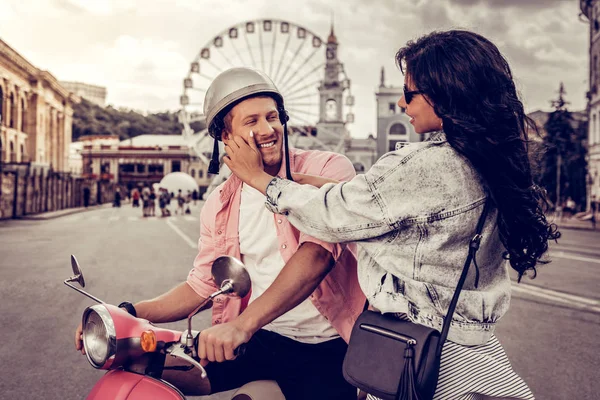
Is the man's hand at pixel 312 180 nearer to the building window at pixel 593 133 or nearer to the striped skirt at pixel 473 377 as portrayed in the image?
the striped skirt at pixel 473 377

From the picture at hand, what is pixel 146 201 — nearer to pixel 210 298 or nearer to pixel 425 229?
pixel 210 298

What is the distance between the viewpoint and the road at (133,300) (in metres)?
4.06

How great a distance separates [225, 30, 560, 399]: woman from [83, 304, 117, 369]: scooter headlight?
22.7 inches

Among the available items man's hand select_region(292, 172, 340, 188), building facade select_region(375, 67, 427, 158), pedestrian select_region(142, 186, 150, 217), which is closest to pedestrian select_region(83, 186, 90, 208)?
pedestrian select_region(142, 186, 150, 217)

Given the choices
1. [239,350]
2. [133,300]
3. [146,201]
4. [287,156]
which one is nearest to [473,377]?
[239,350]

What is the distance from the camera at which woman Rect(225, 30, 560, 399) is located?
143 cm

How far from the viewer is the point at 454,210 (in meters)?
1.42

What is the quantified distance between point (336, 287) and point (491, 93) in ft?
2.66

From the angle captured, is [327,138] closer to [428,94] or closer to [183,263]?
[183,263]

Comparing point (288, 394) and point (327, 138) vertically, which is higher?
point (327, 138)

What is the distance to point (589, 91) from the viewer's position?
38.2m

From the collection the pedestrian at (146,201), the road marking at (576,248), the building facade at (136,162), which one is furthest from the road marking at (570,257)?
the building facade at (136,162)

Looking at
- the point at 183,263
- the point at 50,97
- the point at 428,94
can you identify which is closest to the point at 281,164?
the point at 428,94

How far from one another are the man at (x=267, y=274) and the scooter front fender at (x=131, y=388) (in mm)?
274
